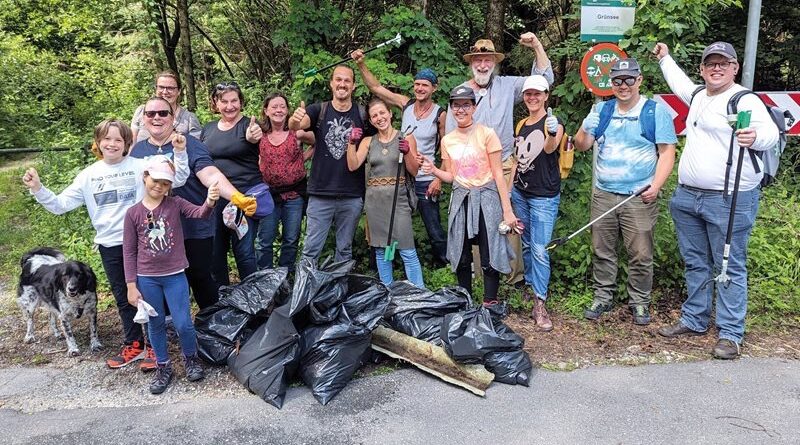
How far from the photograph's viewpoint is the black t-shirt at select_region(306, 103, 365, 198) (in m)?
4.46

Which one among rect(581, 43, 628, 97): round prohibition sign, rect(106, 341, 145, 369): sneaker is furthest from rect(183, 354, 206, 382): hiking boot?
rect(581, 43, 628, 97): round prohibition sign

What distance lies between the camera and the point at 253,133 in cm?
426

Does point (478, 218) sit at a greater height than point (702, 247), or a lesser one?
greater

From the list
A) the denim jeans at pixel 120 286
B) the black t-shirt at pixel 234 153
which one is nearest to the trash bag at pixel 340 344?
the black t-shirt at pixel 234 153

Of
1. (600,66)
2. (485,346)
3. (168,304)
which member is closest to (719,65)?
(600,66)

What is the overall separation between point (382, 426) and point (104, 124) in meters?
2.67

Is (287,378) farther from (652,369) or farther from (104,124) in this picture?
(652,369)

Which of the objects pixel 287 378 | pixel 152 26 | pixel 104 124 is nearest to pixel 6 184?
pixel 152 26

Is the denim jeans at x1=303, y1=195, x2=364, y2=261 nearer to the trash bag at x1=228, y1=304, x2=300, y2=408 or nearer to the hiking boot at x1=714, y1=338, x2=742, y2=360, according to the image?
the trash bag at x1=228, y1=304, x2=300, y2=408

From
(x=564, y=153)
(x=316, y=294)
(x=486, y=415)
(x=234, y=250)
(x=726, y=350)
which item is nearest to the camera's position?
(x=486, y=415)

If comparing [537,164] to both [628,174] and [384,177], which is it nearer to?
[628,174]

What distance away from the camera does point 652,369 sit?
3.79 m

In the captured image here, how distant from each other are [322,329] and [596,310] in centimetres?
232

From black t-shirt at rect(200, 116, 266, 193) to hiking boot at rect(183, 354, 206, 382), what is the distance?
4.26 feet
